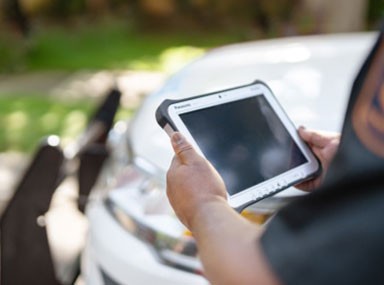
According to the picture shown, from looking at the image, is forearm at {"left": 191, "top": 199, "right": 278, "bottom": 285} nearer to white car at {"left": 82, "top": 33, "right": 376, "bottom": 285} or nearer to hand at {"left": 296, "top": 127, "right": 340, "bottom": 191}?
hand at {"left": 296, "top": 127, "right": 340, "bottom": 191}

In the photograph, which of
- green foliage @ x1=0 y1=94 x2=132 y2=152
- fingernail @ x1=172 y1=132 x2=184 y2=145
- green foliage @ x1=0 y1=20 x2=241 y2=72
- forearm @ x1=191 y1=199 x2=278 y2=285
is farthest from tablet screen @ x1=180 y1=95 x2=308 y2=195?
green foliage @ x1=0 y1=20 x2=241 y2=72

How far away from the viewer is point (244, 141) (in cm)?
170

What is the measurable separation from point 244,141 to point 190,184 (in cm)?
46

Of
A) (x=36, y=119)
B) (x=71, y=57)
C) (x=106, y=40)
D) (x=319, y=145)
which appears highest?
(x=319, y=145)

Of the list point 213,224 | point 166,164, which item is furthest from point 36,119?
point 213,224

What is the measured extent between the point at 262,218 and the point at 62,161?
108 cm

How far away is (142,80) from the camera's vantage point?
24.7 ft

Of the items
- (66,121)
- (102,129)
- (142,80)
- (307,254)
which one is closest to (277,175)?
(307,254)

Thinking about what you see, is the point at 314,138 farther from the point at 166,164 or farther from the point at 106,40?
the point at 106,40

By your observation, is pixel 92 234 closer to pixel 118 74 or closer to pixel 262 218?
pixel 262 218

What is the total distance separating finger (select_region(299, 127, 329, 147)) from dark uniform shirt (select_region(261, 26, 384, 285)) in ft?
2.02

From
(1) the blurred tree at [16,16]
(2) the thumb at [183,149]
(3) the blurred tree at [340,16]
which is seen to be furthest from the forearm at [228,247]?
(1) the blurred tree at [16,16]

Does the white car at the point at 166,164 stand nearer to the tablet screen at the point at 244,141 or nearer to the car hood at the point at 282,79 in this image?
the car hood at the point at 282,79

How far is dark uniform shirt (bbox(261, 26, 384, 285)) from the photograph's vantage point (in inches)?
37.0
